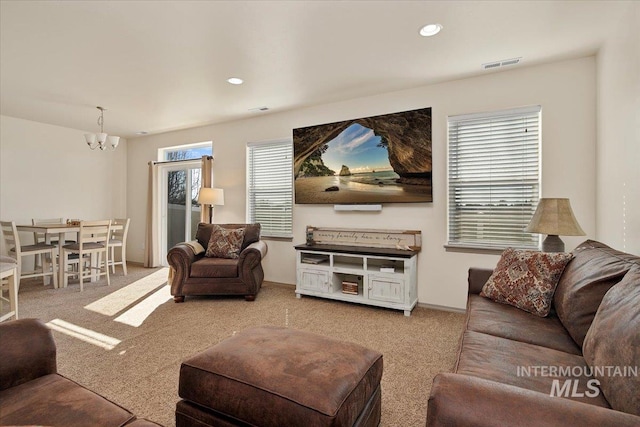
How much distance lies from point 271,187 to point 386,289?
2325 mm

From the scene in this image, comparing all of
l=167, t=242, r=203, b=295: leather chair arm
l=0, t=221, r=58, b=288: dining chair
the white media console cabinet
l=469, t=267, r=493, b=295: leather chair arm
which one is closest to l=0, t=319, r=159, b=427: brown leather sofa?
l=469, t=267, r=493, b=295: leather chair arm

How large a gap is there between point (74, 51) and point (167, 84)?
2.85ft

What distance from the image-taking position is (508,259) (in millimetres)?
2193

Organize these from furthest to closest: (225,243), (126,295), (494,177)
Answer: (225,243) < (126,295) < (494,177)

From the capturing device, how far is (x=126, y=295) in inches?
157

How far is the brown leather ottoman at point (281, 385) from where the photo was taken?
113 centimetres

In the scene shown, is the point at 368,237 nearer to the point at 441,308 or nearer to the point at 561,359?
the point at 441,308

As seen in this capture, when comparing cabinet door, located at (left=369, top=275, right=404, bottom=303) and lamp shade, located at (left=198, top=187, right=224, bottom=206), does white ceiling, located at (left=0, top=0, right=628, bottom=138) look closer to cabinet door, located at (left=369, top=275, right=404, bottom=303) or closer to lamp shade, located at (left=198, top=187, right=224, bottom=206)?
lamp shade, located at (left=198, top=187, right=224, bottom=206)

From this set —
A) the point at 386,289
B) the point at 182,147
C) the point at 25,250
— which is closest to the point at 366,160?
the point at 386,289

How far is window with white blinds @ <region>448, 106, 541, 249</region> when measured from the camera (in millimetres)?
3088

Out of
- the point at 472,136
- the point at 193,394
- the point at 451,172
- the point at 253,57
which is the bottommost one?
the point at 193,394

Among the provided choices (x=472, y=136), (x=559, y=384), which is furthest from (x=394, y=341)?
(x=472, y=136)

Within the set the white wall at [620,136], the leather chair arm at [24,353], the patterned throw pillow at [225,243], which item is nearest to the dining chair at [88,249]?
the patterned throw pillow at [225,243]

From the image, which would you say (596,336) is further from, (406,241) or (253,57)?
(253,57)
